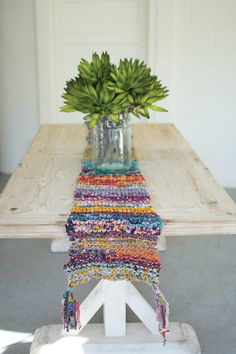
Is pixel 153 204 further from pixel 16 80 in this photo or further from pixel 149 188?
pixel 16 80

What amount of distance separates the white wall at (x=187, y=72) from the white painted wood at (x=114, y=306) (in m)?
2.16

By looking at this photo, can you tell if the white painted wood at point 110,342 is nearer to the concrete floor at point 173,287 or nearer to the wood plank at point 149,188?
the concrete floor at point 173,287

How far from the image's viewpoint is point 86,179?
1841 mm

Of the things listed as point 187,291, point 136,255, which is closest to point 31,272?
point 187,291

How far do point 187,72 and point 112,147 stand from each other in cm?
197

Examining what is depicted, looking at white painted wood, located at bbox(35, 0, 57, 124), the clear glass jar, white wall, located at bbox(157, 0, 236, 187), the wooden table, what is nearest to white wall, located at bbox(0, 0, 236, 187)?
white wall, located at bbox(157, 0, 236, 187)

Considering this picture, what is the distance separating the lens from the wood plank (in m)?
1.47

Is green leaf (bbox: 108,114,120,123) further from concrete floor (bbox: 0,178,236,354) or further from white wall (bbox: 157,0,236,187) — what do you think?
white wall (bbox: 157,0,236,187)

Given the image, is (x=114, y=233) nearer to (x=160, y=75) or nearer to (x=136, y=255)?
(x=136, y=255)

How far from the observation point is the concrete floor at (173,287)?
214cm

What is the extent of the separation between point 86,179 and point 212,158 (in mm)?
2212

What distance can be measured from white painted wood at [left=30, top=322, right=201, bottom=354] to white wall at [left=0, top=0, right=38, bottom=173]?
2313 mm

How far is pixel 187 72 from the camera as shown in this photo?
370cm

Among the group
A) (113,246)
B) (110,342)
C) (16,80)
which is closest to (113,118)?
(113,246)
